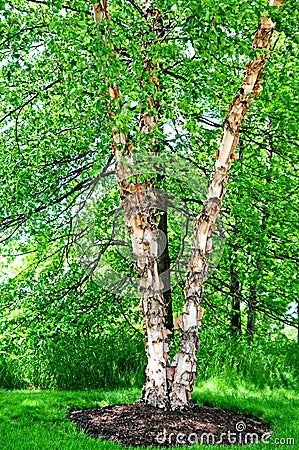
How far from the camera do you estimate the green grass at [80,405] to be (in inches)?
146

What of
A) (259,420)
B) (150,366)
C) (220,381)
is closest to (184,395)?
(150,366)

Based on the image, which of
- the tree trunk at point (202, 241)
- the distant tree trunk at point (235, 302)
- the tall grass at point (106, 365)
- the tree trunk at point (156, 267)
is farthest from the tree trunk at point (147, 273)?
→ the distant tree trunk at point (235, 302)

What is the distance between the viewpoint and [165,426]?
408cm

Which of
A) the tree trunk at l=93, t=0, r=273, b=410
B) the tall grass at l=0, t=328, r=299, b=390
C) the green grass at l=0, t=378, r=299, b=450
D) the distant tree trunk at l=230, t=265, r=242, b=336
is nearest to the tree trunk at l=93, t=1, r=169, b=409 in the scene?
the tree trunk at l=93, t=0, r=273, b=410

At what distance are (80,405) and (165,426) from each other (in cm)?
126

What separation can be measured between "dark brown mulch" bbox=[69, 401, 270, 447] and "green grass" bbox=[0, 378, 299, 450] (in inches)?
6.5

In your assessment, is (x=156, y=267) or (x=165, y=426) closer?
(x=165, y=426)

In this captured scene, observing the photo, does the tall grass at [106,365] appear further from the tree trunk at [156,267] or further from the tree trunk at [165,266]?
the tree trunk at [156,267]

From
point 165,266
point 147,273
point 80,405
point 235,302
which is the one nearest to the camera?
point 147,273

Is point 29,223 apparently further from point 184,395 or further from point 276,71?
point 276,71

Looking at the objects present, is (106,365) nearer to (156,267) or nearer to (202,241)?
(156,267)

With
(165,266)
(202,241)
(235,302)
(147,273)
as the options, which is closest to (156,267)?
(147,273)

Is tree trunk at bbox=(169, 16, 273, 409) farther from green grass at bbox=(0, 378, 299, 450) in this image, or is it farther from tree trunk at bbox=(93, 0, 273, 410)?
green grass at bbox=(0, 378, 299, 450)

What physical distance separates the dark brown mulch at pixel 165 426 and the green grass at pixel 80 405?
17 cm
